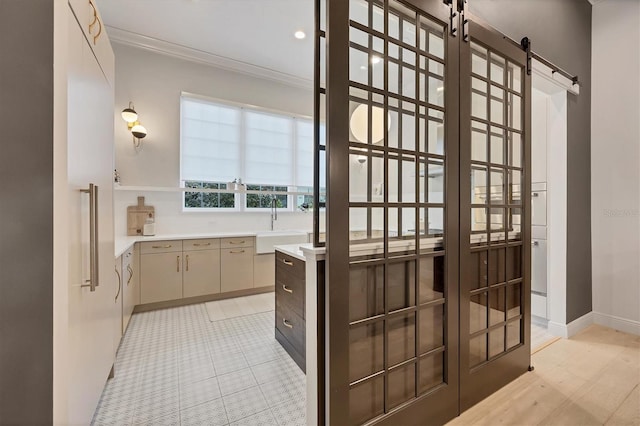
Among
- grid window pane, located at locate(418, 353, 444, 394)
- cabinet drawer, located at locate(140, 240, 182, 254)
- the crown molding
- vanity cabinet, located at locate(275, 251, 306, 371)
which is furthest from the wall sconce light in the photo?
grid window pane, located at locate(418, 353, 444, 394)

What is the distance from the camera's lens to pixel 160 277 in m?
3.42

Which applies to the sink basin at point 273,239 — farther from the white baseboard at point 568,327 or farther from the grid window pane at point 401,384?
the white baseboard at point 568,327

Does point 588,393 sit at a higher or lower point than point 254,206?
lower

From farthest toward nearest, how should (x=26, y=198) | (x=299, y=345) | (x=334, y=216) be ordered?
(x=299, y=345)
(x=334, y=216)
(x=26, y=198)

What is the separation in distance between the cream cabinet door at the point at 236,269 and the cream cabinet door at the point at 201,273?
80mm

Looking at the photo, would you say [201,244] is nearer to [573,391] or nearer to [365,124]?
[365,124]

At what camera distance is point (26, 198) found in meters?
0.81

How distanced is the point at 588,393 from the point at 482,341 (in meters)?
0.83

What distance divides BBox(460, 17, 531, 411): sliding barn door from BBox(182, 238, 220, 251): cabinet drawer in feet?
10.1

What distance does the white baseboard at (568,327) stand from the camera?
2734 millimetres

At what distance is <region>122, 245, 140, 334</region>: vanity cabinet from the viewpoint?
2643mm

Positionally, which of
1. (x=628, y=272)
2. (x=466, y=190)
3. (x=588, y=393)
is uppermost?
(x=466, y=190)

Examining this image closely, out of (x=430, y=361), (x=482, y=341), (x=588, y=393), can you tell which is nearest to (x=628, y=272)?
(x=588, y=393)

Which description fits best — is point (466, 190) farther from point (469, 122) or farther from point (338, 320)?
point (338, 320)
